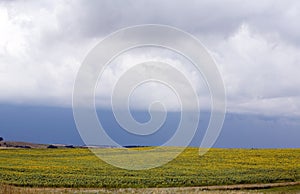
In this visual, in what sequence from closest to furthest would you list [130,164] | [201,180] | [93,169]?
[201,180] < [93,169] < [130,164]

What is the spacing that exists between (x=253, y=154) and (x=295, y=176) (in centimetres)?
1497

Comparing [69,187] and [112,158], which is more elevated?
[112,158]

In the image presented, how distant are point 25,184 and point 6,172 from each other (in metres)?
6.56

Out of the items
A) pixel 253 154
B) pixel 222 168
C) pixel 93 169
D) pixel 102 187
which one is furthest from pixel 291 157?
pixel 102 187

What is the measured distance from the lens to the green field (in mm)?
37719

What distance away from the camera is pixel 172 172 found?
4300cm

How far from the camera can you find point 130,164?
4806 centimetres

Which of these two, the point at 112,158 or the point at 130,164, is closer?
the point at 130,164

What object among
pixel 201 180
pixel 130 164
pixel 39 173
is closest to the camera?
pixel 201 180

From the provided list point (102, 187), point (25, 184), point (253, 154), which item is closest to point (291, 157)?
point (253, 154)

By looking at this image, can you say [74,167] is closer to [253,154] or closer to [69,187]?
[69,187]

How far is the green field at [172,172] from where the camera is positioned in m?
37.7

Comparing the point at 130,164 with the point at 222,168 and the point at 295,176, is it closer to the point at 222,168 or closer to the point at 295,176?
the point at 222,168

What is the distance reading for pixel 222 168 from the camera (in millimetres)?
46000
